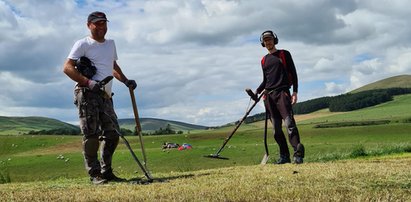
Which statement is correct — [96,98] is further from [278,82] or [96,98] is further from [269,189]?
[278,82]

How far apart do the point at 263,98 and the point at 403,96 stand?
118 metres

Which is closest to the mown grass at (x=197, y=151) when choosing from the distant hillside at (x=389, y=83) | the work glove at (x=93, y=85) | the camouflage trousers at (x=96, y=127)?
the camouflage trousers at (x=96, y=127)

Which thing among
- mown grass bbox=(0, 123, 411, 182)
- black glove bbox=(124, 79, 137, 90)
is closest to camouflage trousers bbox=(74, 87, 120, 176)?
black glove bbox=(124, 79, 137, 90)

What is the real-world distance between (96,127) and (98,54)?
4.00 ft

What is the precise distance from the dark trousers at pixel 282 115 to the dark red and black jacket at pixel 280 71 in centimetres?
18

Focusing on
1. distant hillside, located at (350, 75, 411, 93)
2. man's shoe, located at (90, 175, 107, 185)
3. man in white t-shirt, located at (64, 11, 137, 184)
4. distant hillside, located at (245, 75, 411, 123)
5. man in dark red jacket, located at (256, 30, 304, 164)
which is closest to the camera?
man's shoe, located at (90, 175, 107, 185)

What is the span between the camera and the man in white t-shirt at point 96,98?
8258 mm

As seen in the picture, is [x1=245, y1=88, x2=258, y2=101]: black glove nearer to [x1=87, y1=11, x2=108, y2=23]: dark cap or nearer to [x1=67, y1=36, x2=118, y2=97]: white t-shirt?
[x1=67, y1=36, x2=118, y2=97]: white t-shirt

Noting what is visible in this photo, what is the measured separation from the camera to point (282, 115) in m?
11.4

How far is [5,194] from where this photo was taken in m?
6.71

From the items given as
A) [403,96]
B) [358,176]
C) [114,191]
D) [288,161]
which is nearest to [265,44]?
[288,161]

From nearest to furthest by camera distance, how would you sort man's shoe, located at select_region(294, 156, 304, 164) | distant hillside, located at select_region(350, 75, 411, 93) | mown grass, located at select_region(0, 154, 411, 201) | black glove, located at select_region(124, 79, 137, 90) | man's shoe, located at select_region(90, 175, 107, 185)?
mown grass, located at select_region(0, 154, 411, 201), man's shoe, located at select_region(90, 175, 107, 185), black glove, located at select_region(124, 79, 137, 90), man's shoe, located at select_region(294, 156, 304, 164), distant hillside, located at select_region(350, 75, 411, 93)

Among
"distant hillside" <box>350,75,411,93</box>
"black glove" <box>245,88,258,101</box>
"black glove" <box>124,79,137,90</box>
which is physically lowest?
"black glove" <box>245,88,258,101</box>

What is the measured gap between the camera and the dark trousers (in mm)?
11250
